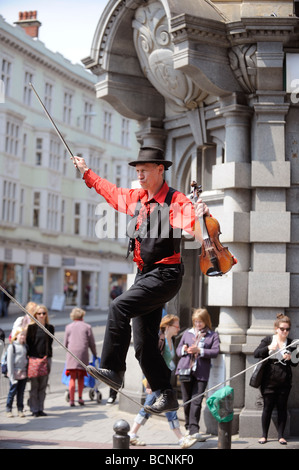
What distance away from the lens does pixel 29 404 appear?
41.5ft

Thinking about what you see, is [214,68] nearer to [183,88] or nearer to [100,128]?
[183,88]

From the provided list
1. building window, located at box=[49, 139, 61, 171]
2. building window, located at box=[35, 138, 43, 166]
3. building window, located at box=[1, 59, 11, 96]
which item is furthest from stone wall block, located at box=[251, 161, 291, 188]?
building window, located at box=[49, 139, 61, 171]

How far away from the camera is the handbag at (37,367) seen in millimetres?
12289

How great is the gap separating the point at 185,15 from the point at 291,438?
5.46m

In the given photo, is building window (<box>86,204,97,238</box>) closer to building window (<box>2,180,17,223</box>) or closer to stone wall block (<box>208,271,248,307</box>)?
building window (<box>2,180,17,223</box>)

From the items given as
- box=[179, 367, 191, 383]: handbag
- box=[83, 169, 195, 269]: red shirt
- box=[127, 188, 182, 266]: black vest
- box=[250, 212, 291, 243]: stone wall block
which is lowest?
box=[179, 367, 191, 383]: handbag

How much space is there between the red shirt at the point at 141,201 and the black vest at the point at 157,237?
32 mm

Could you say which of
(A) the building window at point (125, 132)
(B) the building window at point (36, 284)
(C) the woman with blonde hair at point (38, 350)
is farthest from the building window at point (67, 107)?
(C) the woman with blonde hair at point (38, 350)

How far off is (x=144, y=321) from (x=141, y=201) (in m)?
0.78

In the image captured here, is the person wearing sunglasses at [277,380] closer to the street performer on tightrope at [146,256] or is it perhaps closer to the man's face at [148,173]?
the street performer on tightrope at [146,256]

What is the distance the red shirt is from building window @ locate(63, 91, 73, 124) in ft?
108

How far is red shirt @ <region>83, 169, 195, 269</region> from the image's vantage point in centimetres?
483

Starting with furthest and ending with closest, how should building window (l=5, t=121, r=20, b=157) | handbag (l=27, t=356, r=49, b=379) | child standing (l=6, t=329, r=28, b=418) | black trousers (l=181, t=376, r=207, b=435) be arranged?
building window (l=5, t=121, r=20, b=157) < handbag (l=27, t=356, r=49, b=379) < child standing (l=6, t=329, r=28, b=418) < black trousers (l=181, t=376, r=207, b=435)

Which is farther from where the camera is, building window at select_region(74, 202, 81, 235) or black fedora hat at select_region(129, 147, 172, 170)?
building window at select_region(74, 202, 81, 235)
